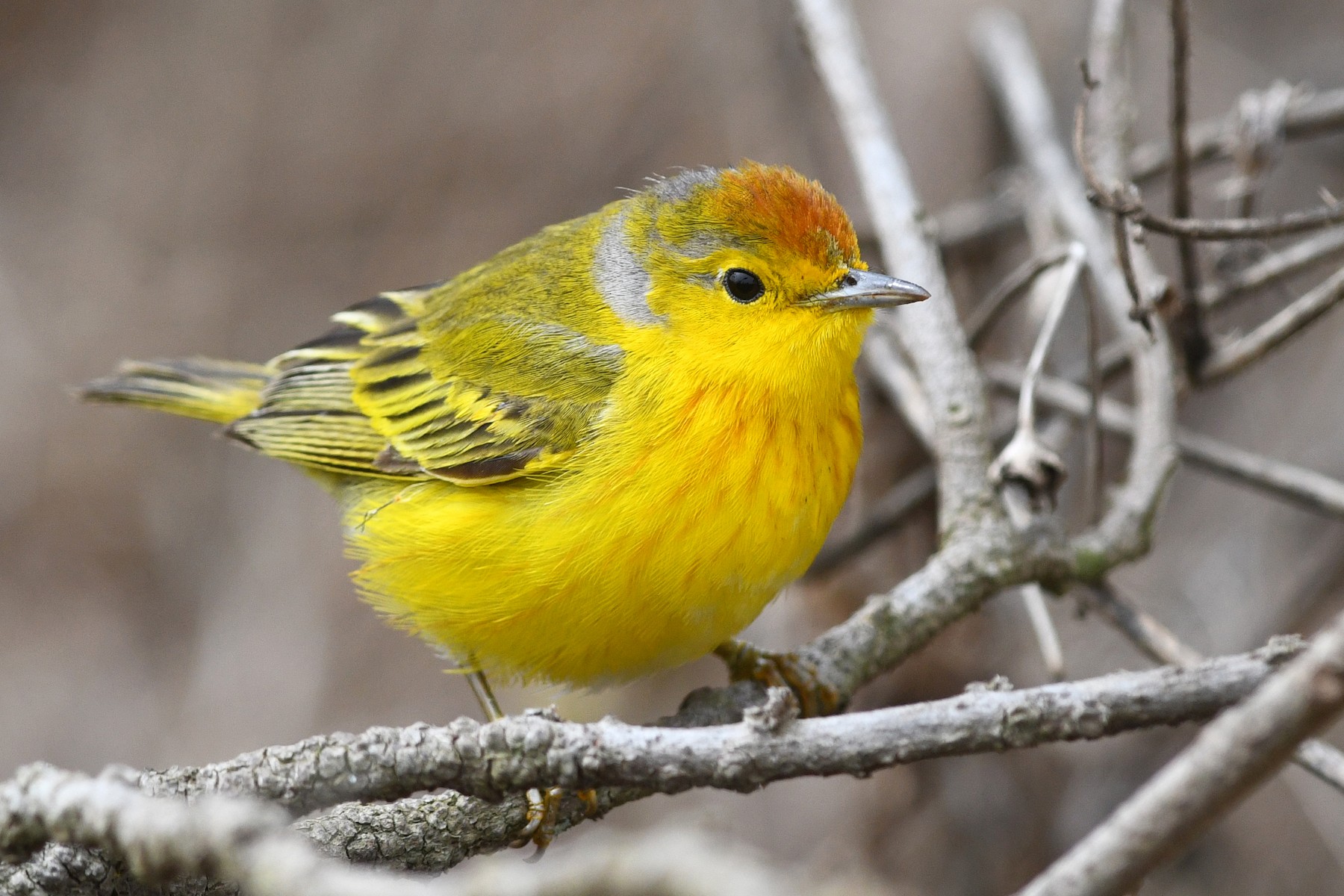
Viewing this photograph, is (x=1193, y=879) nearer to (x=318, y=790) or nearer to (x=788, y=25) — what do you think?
(x=318, y=790)

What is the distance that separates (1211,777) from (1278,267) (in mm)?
2693

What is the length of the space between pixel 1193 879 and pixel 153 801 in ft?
12.8

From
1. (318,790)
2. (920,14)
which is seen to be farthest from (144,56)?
(318,790)

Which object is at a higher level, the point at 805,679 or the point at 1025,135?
the point at 1025,135

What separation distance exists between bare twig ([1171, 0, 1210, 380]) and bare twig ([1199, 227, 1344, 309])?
0.06m

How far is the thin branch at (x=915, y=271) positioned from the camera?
11.0 feet

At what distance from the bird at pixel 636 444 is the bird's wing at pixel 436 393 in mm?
11

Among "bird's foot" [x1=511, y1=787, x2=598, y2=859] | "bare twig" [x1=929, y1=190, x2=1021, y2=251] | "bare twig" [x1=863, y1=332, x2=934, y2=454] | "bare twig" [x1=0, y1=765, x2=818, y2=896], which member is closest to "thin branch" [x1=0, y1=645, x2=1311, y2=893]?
"bare twig" [x1=0, y1=765, x2=818, y2=896]

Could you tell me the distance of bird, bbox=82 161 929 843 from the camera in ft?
9.92

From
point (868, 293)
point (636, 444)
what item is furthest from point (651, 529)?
point (868, 293)

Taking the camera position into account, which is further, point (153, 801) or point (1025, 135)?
point (1025, 135)

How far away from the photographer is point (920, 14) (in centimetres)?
557

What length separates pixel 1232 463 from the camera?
11.6 feet

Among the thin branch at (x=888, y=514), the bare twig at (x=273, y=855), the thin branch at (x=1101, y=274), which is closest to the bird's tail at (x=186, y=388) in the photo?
the thin branch at (x=888, y=514)
